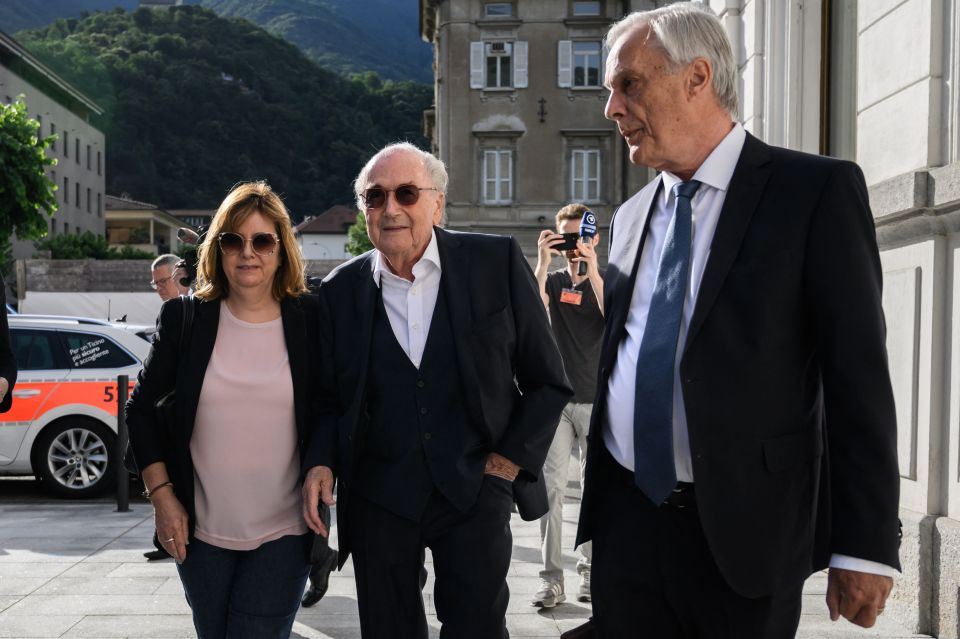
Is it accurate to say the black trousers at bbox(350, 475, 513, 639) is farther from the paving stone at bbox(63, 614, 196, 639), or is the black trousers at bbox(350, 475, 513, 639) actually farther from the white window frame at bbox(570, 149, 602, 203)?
the white window frame at bbox(570, 149, 602, 203)

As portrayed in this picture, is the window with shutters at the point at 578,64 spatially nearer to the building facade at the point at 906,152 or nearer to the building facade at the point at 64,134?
the building facade at the point at 906,152

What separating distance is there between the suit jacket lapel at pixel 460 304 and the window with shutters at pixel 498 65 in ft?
112

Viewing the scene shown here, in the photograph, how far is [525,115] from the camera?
121 ft

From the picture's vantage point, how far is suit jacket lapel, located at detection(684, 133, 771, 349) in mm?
2375

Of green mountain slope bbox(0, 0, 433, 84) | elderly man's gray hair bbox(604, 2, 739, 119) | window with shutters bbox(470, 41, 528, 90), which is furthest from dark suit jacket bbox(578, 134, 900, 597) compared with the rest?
green mountain slope bbox(0, 0, 433, 84)

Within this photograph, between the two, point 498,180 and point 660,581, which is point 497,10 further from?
point 660,581

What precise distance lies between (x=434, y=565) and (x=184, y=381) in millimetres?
974

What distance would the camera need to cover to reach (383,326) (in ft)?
10.9

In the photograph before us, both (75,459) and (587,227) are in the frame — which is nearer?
(587,227)

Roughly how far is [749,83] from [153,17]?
377ft

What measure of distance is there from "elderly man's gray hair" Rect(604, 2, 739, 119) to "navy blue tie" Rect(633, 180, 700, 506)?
0.87ft

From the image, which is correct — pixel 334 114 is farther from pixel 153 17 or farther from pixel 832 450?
pixel 832 450

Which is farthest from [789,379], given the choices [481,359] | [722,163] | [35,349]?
[35,349]

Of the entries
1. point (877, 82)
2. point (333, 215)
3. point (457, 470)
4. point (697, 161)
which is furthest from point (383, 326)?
point (333, 215)
